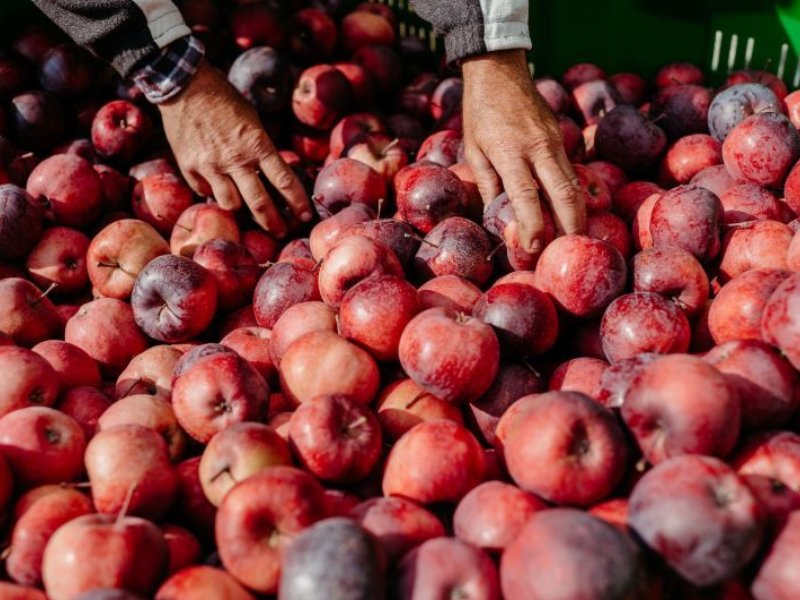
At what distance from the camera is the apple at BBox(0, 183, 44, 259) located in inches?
140

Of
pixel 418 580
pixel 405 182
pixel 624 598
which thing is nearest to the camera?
pixel 624 598

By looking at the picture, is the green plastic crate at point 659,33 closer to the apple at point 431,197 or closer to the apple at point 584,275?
the apple at point 431,197

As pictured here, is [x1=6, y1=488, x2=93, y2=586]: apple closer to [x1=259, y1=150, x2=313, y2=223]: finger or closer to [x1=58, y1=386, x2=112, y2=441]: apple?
[x1=58, y1=386, x2=112, y2=441]: apple

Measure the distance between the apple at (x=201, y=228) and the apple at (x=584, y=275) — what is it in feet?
5.34

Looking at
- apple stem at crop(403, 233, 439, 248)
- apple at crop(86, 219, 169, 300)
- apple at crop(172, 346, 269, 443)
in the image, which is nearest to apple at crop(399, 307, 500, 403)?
apple at crop(172, 346, 269, 443)

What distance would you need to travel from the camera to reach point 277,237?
3988 millimetres

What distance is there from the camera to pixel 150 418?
268 centimetres

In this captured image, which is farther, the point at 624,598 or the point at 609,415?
the point at 609,415

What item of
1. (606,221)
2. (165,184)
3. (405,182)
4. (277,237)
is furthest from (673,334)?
(165,184)

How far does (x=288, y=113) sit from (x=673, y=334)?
9.92 ft

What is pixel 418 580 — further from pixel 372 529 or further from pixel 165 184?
pixel 165 184

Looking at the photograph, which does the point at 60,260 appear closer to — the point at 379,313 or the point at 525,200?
the point at 379,313

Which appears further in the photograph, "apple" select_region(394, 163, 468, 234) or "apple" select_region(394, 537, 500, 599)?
"apple" select_region(394, 163, 468, 234)

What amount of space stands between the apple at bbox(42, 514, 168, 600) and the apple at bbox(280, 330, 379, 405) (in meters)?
0.75
